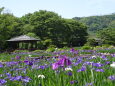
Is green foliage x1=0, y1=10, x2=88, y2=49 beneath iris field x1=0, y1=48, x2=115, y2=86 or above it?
beneath

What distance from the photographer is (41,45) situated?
142ft

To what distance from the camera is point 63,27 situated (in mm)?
58406

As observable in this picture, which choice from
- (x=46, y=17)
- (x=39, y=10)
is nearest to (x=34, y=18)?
(x=46, y=17)

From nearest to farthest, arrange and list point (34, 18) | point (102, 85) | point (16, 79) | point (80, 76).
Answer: point (102, 85) < point (16, 79) < point (80, 76) < point (34, 18)

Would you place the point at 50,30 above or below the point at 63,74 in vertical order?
below

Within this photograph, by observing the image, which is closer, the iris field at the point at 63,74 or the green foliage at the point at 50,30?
the iris field at the point at 63,74

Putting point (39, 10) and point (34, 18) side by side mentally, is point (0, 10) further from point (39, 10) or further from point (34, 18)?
point (39, 10)

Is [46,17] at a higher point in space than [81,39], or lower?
higher

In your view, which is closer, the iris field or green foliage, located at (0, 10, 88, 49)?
the iris field

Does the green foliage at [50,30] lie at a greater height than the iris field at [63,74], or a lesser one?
lesser

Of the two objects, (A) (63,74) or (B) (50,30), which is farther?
(B) (50,30)

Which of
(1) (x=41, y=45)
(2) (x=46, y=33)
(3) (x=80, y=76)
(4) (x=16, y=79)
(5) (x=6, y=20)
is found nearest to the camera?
(4) (x=16, y=79)

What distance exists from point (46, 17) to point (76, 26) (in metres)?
11.7

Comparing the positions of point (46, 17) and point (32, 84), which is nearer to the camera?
point (32, 84)
